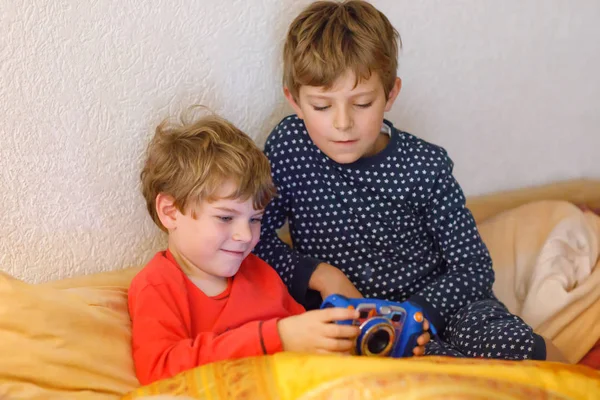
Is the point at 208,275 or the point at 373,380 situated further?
the point at 208,275

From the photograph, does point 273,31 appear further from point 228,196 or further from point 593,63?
point 593,63

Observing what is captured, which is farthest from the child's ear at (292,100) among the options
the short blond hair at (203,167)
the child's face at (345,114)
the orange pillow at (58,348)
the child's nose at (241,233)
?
the orange pillow at (58,348)

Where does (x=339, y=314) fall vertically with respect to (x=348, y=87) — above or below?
below

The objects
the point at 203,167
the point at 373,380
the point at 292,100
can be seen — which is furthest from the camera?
the point at 292,100

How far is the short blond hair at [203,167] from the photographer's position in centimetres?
114

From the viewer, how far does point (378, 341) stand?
1066 mm

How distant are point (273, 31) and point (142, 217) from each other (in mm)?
454

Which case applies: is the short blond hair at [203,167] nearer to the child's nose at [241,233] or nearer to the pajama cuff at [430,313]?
→ the child's nose at [241,233]

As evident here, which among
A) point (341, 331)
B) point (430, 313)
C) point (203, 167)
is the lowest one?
point (430, 313)

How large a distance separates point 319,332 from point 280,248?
0.37 m

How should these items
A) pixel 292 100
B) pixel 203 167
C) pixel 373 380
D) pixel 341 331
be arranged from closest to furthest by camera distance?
pixel 373 380 → pixel 341 331 → pixel 203 167 → pixel 292 100

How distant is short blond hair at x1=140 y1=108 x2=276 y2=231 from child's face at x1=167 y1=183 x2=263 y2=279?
0.04 feet

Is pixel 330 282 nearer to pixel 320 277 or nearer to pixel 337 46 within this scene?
pixel 320 277

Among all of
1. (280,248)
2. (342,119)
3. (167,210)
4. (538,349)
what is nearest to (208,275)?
(167,210)
